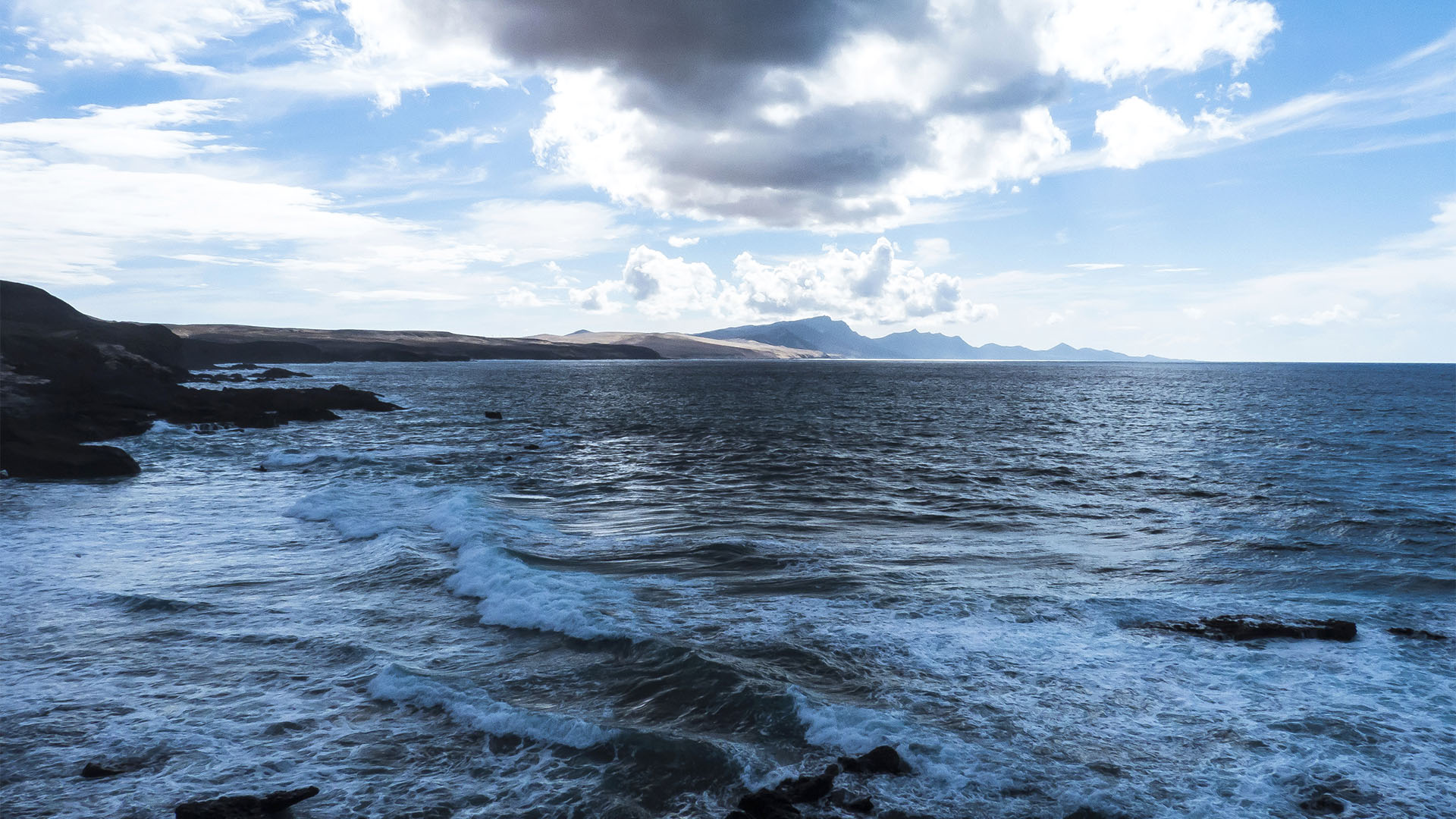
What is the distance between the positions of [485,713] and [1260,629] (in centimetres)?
1263

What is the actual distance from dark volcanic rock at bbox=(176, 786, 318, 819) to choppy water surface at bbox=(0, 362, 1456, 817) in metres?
0.30

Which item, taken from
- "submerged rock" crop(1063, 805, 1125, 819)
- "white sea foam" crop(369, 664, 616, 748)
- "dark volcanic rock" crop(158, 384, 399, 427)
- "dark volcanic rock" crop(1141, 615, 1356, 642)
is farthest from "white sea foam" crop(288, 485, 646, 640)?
"dark volcanic rock" crop(158, 384, 399, 427)

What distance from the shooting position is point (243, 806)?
24.4 feet

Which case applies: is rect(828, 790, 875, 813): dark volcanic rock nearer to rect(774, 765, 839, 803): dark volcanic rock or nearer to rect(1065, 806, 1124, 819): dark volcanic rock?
rect(774, 765, 839, 803): dark volcanic rock

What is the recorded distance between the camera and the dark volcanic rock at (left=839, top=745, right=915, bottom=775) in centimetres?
845

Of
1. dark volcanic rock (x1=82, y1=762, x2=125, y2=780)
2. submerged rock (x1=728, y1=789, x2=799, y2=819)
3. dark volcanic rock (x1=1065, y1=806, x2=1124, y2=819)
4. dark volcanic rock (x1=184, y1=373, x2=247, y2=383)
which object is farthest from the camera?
dark volcanic rock (x1=184, y1=373, x2=247, y2=383)

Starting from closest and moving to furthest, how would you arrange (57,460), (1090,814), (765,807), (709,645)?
1. (765,807)
2. (1090,814)
3. (709,645)
4. (57,460)

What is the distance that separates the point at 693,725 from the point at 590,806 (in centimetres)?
197

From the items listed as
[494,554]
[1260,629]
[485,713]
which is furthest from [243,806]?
[1260,629]

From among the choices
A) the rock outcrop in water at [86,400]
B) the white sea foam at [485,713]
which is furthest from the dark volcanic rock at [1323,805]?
the rock outcrop in water at [86,400]

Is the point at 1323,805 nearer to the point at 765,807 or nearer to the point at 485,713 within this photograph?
the point at 765,807

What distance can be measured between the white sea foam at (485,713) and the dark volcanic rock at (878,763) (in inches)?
113

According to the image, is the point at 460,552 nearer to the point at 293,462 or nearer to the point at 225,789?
the point at 225,789

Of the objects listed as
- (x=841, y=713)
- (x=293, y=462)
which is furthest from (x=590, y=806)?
(x=293, y=462)
